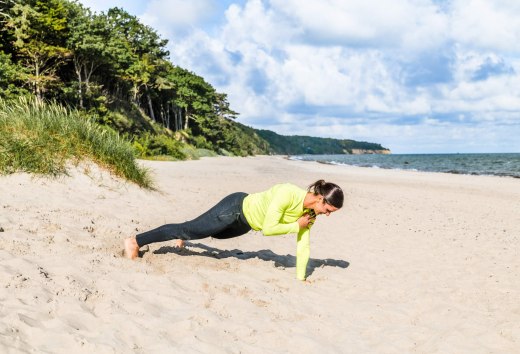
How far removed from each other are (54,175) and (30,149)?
729 millimetres

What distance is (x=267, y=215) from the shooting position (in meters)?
5.32

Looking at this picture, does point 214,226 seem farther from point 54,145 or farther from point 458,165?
point 458,165

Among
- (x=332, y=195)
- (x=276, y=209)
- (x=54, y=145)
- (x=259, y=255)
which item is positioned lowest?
(x=259, y=255)

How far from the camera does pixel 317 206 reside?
530cm

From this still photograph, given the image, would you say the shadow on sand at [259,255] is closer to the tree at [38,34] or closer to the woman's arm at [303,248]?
the woman's arm at [303,248]

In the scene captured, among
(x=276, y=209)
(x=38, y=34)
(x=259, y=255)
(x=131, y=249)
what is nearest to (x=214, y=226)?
(x=276, y=209)

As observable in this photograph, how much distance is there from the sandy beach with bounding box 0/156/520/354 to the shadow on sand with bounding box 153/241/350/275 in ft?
0.15

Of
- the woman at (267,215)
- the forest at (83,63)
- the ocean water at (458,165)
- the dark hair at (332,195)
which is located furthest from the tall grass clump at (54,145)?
the ocean water at (458,165)

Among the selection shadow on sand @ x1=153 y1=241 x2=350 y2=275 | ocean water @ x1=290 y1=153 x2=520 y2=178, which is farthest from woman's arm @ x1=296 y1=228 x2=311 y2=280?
ocean water @ x1=290 y1=153 x2=520 y2=178

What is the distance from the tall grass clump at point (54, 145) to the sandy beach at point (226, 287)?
40 centimetres

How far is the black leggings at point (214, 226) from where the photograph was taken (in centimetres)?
559

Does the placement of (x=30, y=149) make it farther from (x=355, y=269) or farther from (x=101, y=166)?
(x=355, y=269)

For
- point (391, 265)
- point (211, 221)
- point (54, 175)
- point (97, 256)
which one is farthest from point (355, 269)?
point (54, 175)

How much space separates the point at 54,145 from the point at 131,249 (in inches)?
197
